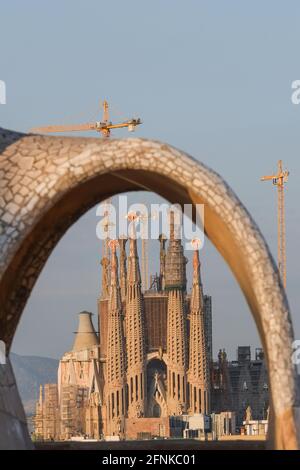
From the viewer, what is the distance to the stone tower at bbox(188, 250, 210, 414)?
136625 mm

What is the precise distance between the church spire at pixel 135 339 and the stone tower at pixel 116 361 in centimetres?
95

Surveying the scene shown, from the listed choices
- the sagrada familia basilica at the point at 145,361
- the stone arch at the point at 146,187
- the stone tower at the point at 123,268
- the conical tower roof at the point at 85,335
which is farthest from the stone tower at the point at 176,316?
the stone arch at the point at 146,187

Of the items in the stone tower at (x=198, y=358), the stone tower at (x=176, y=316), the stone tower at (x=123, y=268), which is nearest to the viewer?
the stone tower at (x=176, y=316)

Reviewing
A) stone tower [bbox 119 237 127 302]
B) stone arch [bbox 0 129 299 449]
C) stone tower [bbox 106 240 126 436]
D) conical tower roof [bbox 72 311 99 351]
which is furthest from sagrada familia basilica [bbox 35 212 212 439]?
stone arch [bbox 0 129 299 449]

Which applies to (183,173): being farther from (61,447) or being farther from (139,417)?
(139,417)

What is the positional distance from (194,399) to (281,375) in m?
120

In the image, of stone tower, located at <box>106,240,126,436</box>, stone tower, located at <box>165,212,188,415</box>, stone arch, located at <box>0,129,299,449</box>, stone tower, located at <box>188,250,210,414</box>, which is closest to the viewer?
stone arch, located at <box>0,129,299,449</box>

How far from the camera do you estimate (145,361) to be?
137m

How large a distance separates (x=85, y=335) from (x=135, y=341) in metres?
20.5

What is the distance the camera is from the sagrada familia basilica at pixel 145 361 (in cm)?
13525

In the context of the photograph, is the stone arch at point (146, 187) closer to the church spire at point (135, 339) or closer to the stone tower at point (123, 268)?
the church spire at point (135, 339)

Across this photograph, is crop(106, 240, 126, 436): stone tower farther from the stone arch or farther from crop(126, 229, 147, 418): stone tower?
the stone arch

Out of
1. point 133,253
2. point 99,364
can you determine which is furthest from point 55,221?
point 99,364

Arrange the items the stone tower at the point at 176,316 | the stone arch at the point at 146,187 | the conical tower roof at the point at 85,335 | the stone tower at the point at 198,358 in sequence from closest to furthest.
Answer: the stone arch at the point at 146,187 < the stone tower at the point at 176,316 < the stone tower at the point at 198,358 < the conical tower roof at the point at 85,335
